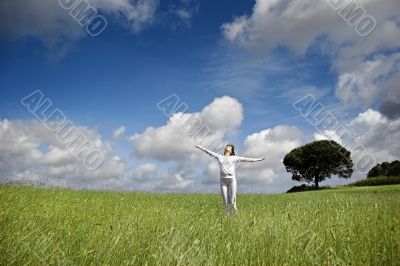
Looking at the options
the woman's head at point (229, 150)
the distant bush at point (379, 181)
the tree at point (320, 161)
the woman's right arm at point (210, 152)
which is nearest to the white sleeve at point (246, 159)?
the woman's head at point (229, 150)

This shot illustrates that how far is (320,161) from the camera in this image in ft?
210

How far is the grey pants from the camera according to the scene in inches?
580

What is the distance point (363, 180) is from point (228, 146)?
44.6 metres

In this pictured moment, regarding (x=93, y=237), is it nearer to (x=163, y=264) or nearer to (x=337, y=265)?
(x=163, y=264)

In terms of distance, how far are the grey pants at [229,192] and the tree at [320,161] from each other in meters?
51.7

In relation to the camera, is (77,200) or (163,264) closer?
(163,264)

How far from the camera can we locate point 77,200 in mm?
18828

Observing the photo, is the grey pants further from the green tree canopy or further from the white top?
the green tree canopy

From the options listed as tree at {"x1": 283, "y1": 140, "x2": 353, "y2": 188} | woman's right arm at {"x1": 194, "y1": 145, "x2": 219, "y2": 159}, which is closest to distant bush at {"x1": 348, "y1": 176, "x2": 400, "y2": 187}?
tree at {"x1": 283, "y1": 140, "x2": 353, "y2": 188}

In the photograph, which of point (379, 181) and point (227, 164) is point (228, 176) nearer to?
point (227, 164)

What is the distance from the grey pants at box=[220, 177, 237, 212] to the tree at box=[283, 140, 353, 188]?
5171 centimetres

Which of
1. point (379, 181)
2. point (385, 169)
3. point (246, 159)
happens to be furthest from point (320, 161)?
point (246, 159)

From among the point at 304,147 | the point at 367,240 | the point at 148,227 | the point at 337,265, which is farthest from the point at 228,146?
the point at 304,147

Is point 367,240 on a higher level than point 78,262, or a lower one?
higher
